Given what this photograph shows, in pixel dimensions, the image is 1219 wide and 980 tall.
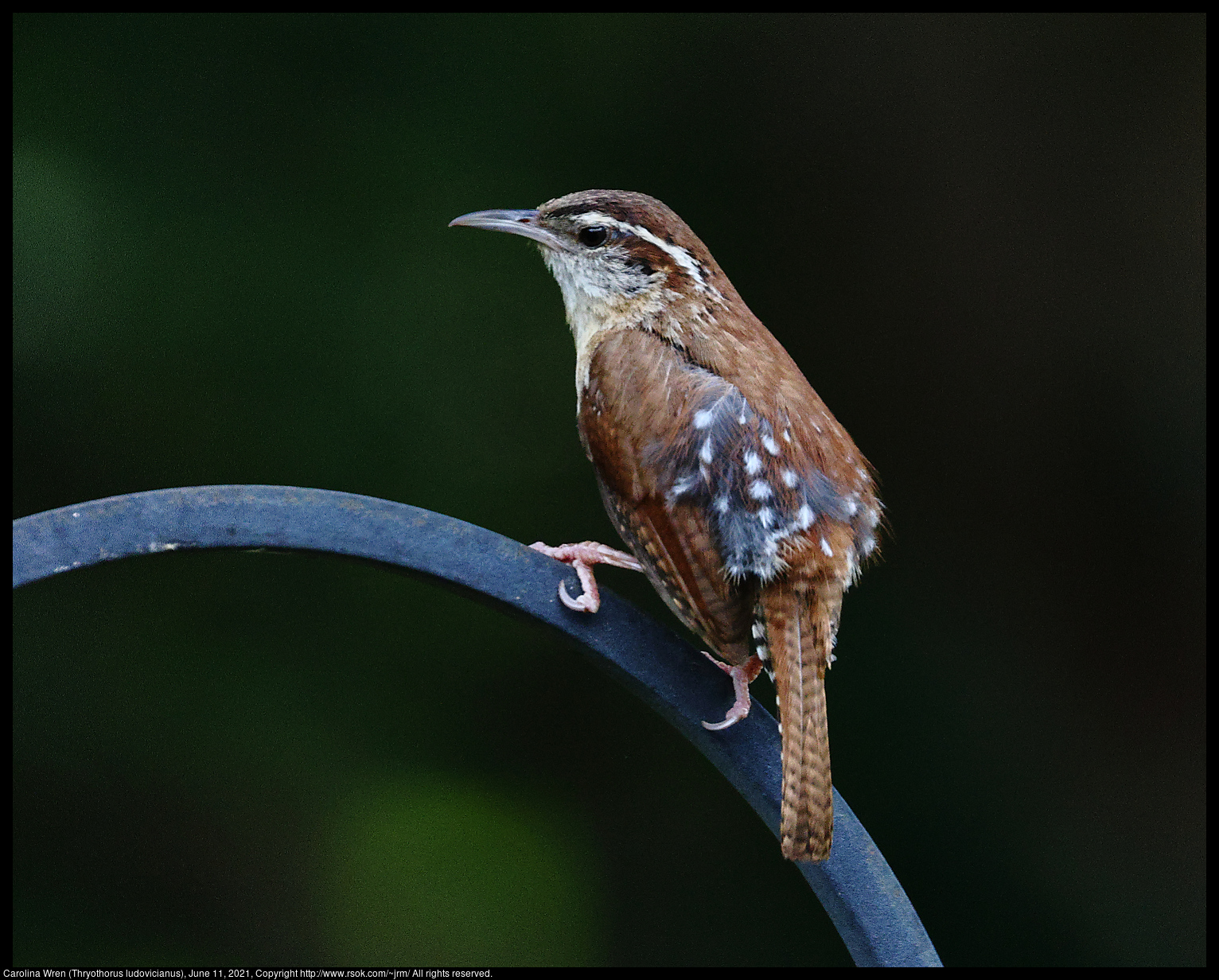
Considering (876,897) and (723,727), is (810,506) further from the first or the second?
(876,897)

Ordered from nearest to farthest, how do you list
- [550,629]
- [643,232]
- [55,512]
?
[55,512] → [550,629] → [643,232]

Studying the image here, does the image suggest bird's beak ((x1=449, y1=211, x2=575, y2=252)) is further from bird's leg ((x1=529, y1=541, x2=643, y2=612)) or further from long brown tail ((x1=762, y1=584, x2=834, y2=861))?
long brown tail ((x1=762, y1=584, x2=834, y2=861))

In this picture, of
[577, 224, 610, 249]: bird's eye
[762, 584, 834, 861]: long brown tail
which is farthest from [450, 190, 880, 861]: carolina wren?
[577, 224, 610, 249]: bird's eye

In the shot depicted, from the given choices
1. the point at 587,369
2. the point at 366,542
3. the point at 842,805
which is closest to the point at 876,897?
the point at 842,805

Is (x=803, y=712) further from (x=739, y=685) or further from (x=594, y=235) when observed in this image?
(x=594, y=235)

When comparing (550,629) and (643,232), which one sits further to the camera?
(643,232)

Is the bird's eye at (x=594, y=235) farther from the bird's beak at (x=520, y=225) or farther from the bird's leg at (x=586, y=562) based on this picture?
the bird's leg at (x=586, y=562)

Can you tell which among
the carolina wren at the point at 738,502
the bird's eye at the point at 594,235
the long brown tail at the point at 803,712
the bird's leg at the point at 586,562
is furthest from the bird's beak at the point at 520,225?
the long brown tail at the point at 803,712
